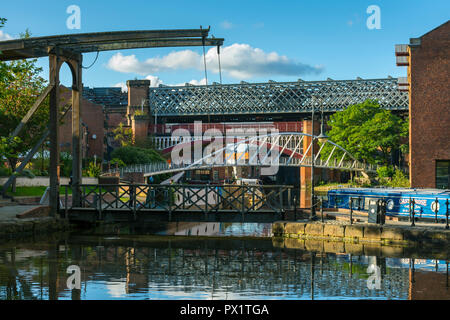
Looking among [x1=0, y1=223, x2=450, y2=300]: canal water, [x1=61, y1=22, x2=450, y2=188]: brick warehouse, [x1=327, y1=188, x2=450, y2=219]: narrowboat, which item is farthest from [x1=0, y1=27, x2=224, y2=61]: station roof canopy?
[x1=61, y1=22, x2=450, y2=188]: brick warehouse

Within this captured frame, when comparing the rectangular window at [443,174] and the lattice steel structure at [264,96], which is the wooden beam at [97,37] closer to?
the rectangular window at [443,174]

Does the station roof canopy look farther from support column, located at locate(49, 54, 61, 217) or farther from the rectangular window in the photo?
the rectangular window

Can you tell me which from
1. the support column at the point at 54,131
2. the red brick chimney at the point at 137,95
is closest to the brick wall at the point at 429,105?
the support column at the point at 54,131

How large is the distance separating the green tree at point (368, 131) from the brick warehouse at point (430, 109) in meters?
32.0

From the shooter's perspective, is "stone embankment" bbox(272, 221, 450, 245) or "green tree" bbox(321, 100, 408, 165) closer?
"stone embankment" bbox(272, 221, 450, 245)

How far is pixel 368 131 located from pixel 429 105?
33.2 metres

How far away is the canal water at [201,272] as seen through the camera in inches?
506

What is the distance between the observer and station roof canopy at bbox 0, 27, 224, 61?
23.6m

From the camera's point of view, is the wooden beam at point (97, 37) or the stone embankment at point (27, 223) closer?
the stone embankment at point (27, 223)

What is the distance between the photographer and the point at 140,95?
359ft

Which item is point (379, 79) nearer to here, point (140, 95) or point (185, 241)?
point (140, 95)

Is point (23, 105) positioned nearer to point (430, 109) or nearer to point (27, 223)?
point (27, 223)

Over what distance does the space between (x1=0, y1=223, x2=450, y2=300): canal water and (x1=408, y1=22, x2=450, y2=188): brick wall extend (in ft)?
54.2
